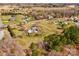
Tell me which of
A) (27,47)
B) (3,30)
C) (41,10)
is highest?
(41,10)

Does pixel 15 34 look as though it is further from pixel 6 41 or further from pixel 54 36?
pixel 54 36

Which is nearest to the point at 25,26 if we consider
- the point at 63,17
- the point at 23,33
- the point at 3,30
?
the point at 23,33

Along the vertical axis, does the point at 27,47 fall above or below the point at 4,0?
below

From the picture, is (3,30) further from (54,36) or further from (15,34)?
(54,36)

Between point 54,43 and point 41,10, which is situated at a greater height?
point 41,10

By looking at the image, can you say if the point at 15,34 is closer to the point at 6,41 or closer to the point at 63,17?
the point at 6,41

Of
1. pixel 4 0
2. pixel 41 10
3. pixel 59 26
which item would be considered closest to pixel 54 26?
pixel 59 26
